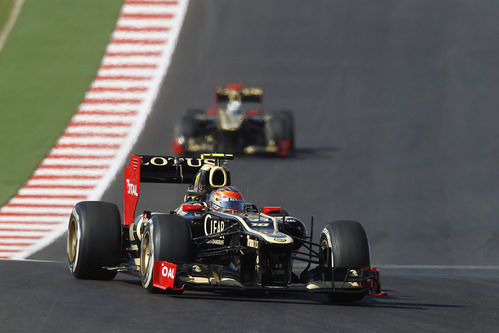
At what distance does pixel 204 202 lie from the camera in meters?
16.4

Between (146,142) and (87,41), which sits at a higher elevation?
(87,41)

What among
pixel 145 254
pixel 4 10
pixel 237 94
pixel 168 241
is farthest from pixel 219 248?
pixel 4 10

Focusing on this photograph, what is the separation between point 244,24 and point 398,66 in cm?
666

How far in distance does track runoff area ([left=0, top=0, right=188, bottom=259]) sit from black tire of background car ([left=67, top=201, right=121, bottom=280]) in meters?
5.91

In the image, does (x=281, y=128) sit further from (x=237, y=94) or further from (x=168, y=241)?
(x=168, y=241)

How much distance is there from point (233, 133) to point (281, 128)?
4.52 feet

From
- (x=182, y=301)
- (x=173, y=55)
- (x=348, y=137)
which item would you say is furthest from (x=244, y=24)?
(x=182, y=301)

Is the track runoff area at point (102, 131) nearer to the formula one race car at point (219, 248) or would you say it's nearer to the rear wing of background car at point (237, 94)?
the rear wing of background car at point (237, 94)

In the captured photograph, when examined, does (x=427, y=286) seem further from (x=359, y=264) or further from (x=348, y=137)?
(x=348, y=137)

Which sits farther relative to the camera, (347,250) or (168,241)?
(347,250)

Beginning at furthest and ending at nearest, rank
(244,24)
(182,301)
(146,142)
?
(244,24) < (146,142) < (182,301)

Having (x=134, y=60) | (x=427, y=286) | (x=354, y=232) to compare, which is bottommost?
(x=427, y=286)

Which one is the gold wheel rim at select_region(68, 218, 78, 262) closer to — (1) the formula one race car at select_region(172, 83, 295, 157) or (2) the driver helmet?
(2) the driver helmet

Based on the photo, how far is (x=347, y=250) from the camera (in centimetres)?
1479
